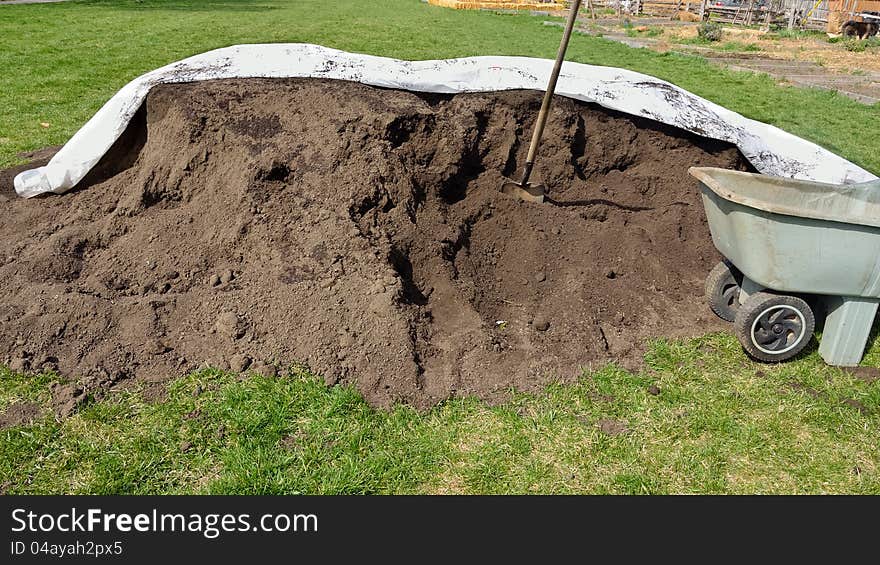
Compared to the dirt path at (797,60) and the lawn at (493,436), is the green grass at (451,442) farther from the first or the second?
the dirt path at (797,60)

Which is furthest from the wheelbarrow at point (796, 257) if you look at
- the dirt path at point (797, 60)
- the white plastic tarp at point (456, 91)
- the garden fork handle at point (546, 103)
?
the dirt path at point (797, 60)

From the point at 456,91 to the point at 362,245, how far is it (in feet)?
5.65

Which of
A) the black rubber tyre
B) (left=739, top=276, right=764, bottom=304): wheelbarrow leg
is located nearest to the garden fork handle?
the black rubber tyre

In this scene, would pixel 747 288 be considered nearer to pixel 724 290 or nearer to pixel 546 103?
pixel 724 290

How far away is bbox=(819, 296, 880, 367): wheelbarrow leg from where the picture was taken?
381 cm

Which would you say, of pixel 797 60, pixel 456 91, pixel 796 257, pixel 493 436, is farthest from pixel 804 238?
pixel 797 60

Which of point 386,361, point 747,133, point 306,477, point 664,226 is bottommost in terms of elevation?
point 306,477

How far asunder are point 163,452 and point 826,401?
353cm

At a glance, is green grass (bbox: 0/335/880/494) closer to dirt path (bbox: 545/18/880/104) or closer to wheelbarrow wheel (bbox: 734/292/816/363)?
wheelbarrow wheel (bbox: 734/292/816/363)

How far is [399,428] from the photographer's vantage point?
3.25m

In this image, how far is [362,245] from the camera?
403cm

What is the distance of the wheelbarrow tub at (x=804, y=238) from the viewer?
134 inches

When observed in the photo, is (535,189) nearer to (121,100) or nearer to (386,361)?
(386,361)

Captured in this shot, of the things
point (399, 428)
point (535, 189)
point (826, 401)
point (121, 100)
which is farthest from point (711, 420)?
point (121, 100)
